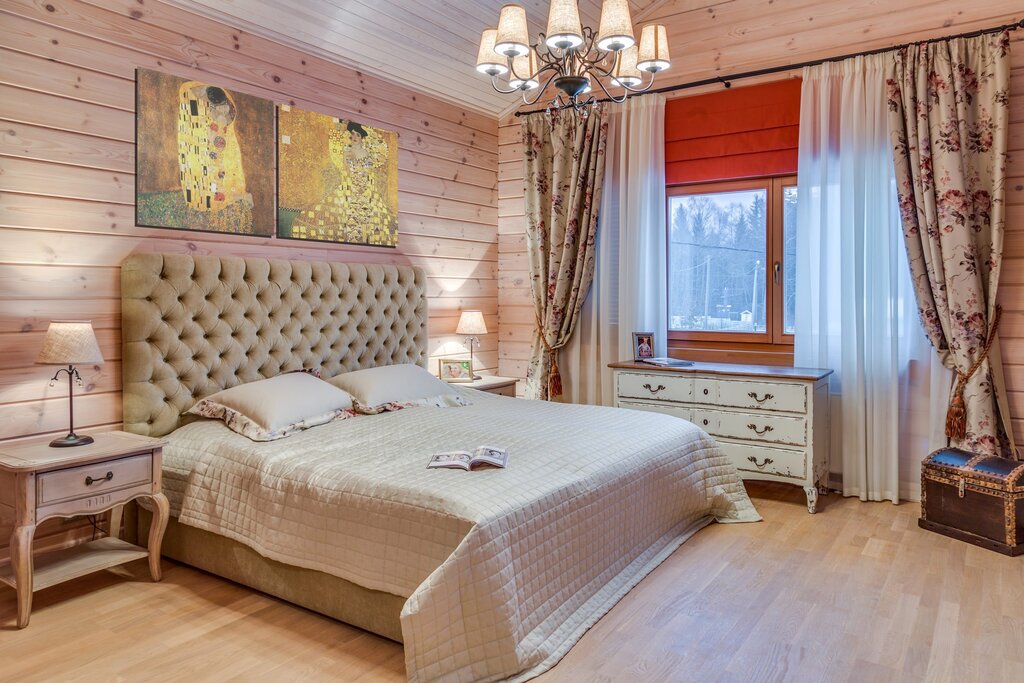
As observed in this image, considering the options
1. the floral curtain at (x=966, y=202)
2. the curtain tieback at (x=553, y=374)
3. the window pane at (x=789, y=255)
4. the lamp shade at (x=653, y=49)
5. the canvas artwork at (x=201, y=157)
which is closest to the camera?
the lamp shade at (x=653, y=49)

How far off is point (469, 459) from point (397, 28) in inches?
105

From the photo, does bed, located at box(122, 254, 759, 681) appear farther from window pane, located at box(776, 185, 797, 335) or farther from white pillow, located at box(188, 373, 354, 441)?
window pane, located at box(776, 185, 797, 335)

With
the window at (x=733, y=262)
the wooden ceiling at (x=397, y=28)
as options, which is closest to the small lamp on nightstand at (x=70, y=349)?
the wooden ceiling at (x=397, y=28)

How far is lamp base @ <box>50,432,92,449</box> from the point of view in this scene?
257cm

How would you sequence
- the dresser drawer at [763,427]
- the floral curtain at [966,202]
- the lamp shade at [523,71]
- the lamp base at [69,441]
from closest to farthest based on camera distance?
the lamp base at [69,441], the lamp shade at [523,71], the floral curtain at [966,202], the dresser drawer at [763,427]

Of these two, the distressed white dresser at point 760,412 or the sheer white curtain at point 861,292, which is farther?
the sheer white curtain at point 861,292

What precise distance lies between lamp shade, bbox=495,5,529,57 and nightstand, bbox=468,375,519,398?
7.48 ft

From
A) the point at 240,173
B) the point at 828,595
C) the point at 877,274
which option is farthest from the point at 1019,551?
the point at 240,173

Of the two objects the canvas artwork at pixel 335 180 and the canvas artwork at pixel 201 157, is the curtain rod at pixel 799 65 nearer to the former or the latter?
the canvas artwork at pixel 335 180

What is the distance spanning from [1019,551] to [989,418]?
0.71 meters

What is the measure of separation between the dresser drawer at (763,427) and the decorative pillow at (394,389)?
1.42 meters

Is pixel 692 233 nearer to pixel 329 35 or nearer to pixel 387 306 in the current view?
pixel 387 306

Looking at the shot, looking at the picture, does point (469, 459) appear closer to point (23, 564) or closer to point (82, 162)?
point (23, 564)

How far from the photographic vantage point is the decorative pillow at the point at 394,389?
3.51m
